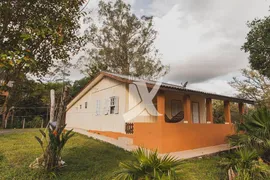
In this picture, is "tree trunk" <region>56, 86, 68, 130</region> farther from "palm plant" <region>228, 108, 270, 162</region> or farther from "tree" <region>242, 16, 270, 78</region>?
"tree" <region>242, 16, 270, 78</region>

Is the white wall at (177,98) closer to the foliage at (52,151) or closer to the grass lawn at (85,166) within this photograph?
the grass lawn at (85,166)

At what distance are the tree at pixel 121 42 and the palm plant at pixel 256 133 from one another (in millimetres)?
19353

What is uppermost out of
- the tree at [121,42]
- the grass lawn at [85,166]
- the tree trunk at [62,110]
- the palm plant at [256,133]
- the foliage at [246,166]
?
the tree at [121,42]

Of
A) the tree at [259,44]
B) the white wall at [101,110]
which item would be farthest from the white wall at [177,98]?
the tree at [259,44]

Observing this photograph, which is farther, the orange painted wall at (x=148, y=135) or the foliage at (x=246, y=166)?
the orange painted wall at (x=148, y=135)

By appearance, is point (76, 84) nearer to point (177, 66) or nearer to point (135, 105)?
point (177, 66)

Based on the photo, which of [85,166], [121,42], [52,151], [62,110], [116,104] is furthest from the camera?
[121,42]

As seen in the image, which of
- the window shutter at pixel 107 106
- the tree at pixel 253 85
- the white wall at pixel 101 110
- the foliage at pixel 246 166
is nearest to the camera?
the foliage at pixel 246 166

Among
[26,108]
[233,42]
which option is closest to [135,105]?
[233,42]

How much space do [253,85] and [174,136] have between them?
17560mm

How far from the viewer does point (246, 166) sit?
5.33 metres

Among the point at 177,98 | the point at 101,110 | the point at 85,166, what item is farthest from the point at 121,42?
the point at 85,166

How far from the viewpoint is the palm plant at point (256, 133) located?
257 inches

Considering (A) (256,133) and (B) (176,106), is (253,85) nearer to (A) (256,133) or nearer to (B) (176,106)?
(B) (176,106)
